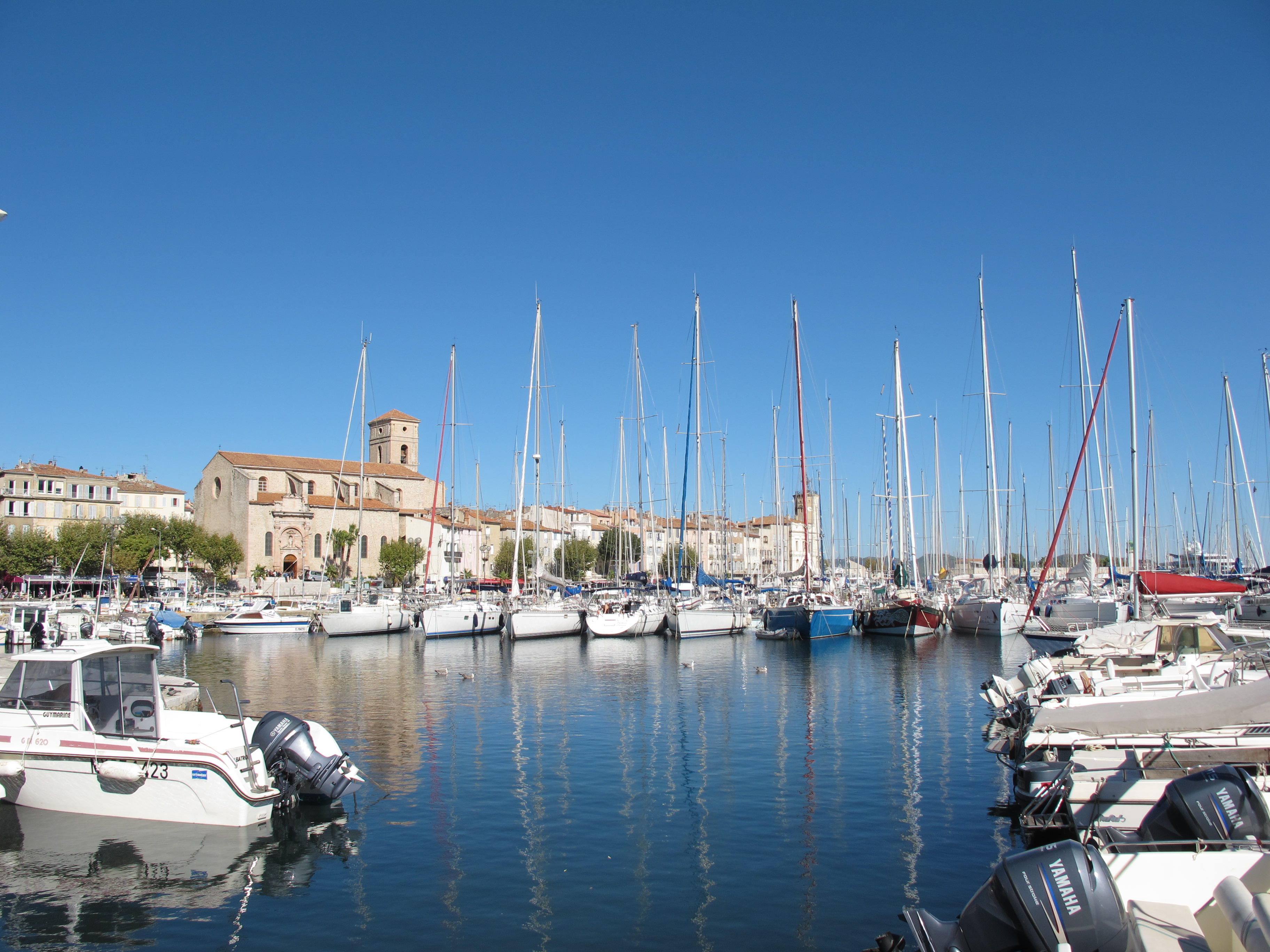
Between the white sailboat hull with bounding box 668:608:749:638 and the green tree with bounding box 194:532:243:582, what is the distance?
158 ft

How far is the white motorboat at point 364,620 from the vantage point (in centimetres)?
4881

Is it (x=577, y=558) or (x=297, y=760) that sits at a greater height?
(x=577, y=558)

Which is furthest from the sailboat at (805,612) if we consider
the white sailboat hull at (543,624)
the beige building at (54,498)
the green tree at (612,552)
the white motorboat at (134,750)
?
the beige building at (54,498)


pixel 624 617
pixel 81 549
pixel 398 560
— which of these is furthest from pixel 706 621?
pixel 81 549

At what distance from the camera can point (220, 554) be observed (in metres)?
78.1

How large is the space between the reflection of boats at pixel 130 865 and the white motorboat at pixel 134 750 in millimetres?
299

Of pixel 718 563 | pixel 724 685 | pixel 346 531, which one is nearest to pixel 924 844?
pixel 724 685

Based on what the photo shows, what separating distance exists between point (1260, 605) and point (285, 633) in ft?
154

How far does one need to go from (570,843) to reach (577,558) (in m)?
79.6

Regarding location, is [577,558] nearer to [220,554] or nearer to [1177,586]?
[220,554]

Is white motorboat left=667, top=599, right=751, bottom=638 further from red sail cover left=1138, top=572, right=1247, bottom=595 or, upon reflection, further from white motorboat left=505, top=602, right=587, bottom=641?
red sail cover left=1138, top=572, right=1247, bottom=595

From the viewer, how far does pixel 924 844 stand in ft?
39.9

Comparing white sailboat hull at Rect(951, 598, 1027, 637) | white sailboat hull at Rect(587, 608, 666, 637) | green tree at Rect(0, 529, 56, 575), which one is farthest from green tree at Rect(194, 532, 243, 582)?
white sailboat hull at Rect(951, 598, 1027, 637)

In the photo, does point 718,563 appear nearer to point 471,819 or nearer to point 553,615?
point 553,615
